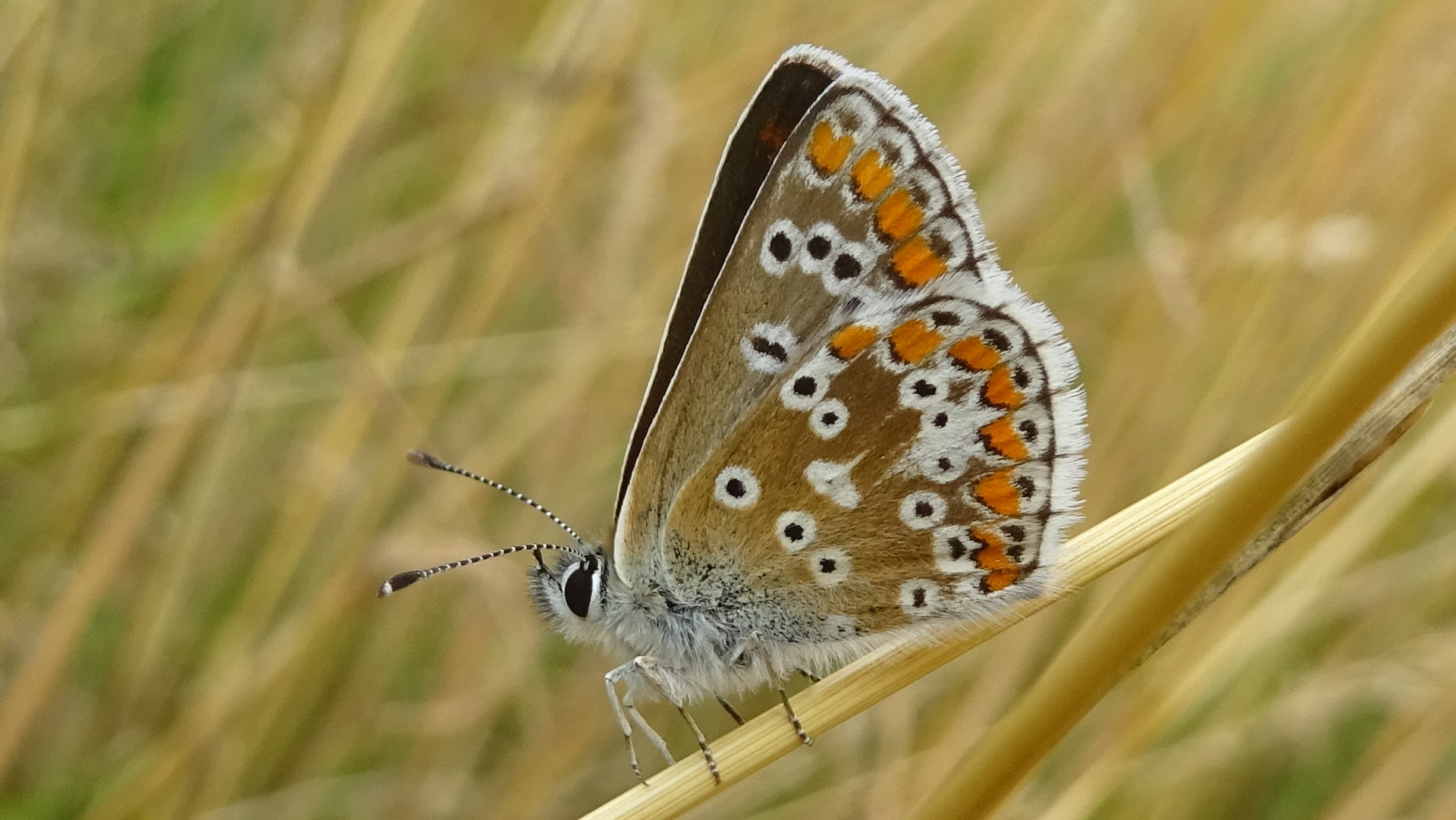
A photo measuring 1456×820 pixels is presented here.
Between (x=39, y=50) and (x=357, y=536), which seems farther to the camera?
(x=357, y=536)

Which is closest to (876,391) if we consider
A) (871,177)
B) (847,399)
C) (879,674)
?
(847,399)

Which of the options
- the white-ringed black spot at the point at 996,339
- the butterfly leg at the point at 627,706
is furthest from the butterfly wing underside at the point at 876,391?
the butterfly leg at the point at 627,706

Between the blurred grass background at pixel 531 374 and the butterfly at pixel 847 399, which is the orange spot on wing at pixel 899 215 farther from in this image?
the blurred grass background at pixel 531 374

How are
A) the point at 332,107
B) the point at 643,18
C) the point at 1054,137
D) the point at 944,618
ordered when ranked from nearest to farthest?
1. the point at 944,618
2. the point at 332,107
3. the point at 643,18
4. the point at 1054,137

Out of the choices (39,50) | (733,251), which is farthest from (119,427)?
(733,251)

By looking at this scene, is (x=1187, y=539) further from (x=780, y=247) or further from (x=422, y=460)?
(x=422, y=460)

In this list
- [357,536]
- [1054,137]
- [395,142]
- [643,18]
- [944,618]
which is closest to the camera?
[944,618]

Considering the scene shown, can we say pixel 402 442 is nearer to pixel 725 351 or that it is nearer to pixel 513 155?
pixel 513 155
